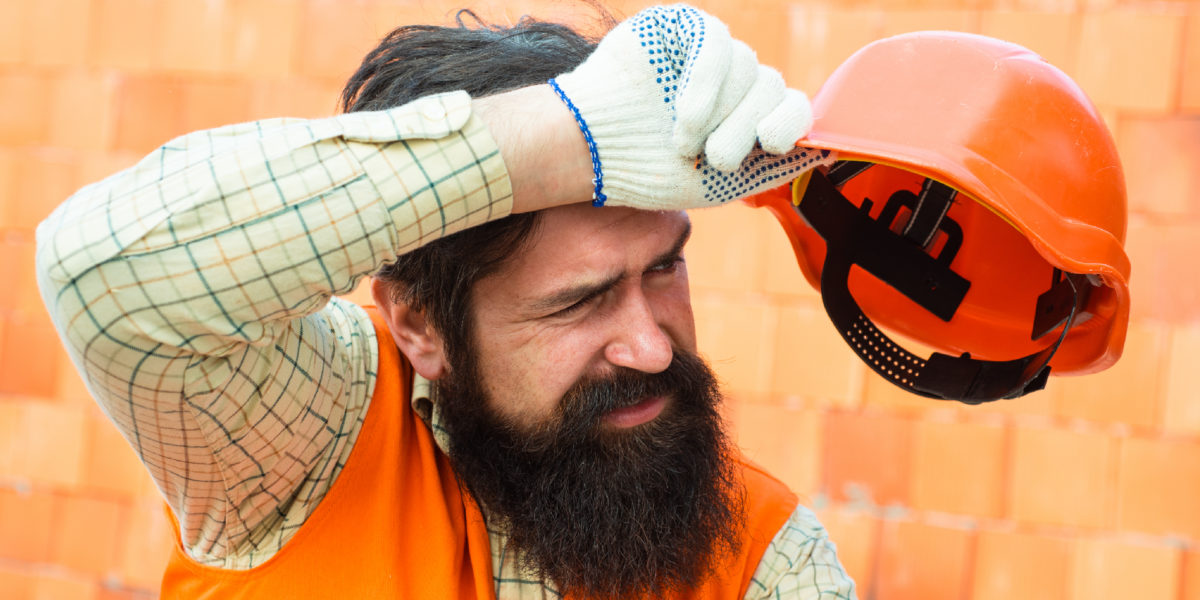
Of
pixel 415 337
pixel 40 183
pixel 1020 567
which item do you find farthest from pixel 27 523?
pixel 1020 567

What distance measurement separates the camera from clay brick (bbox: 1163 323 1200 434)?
282 centimetres

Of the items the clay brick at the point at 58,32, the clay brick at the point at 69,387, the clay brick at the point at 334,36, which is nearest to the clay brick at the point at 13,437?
the clay brick at the point at 69,387

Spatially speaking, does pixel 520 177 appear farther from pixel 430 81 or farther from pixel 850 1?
pixel 850 1

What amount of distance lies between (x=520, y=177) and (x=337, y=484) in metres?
0.68

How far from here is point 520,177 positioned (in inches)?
58.7

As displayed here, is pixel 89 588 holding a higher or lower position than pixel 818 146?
lower

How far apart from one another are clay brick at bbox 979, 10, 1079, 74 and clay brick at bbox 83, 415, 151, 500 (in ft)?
9.59

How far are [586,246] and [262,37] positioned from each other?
6.96 ft

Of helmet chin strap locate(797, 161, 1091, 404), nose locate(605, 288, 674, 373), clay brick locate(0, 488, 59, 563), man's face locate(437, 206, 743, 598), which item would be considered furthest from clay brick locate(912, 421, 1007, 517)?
clay brick locate(0, 488, 59, 563)

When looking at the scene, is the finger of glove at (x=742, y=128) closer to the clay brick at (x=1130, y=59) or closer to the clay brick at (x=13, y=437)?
the clay brick at (x=1130, y=59)

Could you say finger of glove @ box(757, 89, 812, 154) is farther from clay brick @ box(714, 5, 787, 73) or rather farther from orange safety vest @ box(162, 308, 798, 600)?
clay brick @ box(714, 5, 787, 73)

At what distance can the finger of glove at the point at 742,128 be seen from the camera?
57.2 inches

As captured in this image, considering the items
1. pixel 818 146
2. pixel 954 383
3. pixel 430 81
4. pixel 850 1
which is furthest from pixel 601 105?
pixel 850 1

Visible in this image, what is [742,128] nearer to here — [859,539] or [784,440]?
[784,440]
